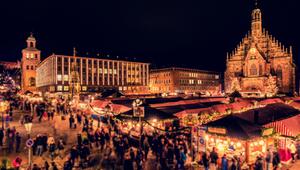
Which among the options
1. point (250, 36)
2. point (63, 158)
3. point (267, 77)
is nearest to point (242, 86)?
Result: point (267, 77)

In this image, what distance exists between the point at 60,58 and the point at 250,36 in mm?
56777

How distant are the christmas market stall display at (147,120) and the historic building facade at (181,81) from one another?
6466 cm

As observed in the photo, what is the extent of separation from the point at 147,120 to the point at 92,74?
62378mm

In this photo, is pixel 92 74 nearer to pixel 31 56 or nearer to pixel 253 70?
pixel 31 56

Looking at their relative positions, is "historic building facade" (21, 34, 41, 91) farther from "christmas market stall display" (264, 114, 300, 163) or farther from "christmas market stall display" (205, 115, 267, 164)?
"christmas market stall display" (264, 114, 300, 163)

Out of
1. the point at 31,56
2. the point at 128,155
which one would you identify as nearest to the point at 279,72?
the point at 128,155

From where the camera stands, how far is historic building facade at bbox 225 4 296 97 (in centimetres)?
5969

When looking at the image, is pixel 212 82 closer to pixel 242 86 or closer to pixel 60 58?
pixel 242 86

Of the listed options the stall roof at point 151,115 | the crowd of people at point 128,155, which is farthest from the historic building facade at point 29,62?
the stall roof at point 151,115

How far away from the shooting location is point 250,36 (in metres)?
66.9

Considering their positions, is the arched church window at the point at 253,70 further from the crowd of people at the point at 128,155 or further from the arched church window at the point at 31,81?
the arched church window at the point at 31,81

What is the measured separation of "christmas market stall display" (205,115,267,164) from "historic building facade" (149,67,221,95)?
234ft

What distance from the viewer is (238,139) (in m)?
13.7

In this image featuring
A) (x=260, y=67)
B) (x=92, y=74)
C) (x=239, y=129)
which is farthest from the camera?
(x=92, y=74)
